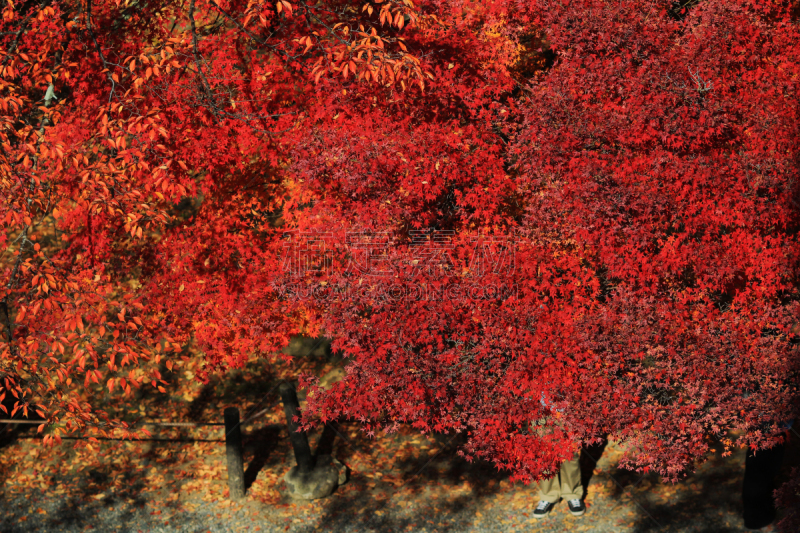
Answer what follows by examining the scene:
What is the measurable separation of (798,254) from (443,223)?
3.31m

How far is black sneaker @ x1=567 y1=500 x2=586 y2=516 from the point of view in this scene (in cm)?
803

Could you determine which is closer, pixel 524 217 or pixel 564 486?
pixel 524 217

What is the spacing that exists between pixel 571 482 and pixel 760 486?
2104 mm

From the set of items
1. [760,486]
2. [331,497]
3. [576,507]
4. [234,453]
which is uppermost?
[760,486]

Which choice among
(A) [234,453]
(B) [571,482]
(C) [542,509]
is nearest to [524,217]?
(B) [571,482]

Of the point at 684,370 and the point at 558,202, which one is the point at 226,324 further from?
the point at 684,370

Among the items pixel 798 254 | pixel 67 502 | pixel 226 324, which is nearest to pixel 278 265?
pixel 226 324

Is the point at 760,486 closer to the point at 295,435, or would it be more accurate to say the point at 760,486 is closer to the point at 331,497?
the point at 331,497

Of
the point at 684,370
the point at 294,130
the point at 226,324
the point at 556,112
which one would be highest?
the point at 556,112

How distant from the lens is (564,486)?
8.14 metres

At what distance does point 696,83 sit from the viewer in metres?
6.22

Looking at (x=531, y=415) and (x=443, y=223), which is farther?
(x=443, y=223)

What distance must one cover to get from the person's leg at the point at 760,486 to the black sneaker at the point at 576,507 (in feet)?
6.01

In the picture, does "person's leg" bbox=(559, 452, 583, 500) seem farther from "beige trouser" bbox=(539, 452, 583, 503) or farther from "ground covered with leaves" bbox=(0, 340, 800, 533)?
"ground covered with leaves" bbox=(0, 340, 800, 533)
